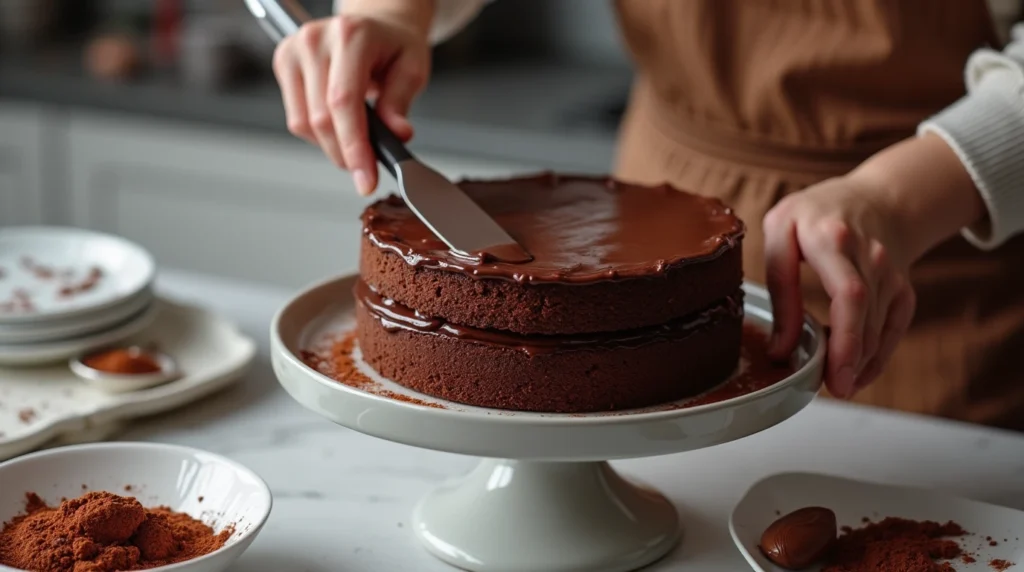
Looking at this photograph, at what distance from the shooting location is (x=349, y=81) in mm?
1141

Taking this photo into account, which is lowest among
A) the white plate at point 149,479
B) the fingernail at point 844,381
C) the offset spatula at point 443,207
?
Result: the fingernail at point 844,381

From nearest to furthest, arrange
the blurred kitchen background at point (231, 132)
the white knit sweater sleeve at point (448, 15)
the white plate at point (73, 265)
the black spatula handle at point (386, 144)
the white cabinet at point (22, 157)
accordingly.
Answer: the black spatula handle at point (386, 144)
the white plate at point (73, 265)
the white knit sweater sleeve at point (448, 15)
the blurred kitchen background at point (231, 132)
the white cabinet at point (22, 157)

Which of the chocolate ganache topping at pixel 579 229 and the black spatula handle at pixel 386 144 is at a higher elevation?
the black spatula handle at pixel 386 144

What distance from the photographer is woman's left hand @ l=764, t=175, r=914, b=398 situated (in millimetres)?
1031

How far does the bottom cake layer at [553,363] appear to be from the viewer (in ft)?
3.15

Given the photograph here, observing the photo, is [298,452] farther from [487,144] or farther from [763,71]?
[487,144]

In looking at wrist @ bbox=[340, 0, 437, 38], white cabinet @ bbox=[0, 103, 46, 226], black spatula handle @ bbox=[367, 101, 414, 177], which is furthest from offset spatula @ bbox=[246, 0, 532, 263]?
white cabinet @ bbox=[0, 103, 46, 226]

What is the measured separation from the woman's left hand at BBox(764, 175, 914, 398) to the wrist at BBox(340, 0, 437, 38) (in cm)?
46

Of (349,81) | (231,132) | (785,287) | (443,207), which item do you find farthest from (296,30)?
(231,132)

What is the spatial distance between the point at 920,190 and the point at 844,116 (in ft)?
1.07

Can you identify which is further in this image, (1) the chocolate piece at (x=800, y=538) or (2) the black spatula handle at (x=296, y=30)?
(2) the black spatula handle at (x=296, y=30)

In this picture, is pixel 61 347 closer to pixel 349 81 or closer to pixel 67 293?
pixel 67 293

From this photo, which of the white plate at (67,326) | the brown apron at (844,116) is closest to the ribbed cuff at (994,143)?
the brown apron at (844,116)

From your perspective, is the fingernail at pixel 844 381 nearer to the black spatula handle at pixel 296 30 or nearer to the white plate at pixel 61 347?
the black spatula handle at pixel 296 30
